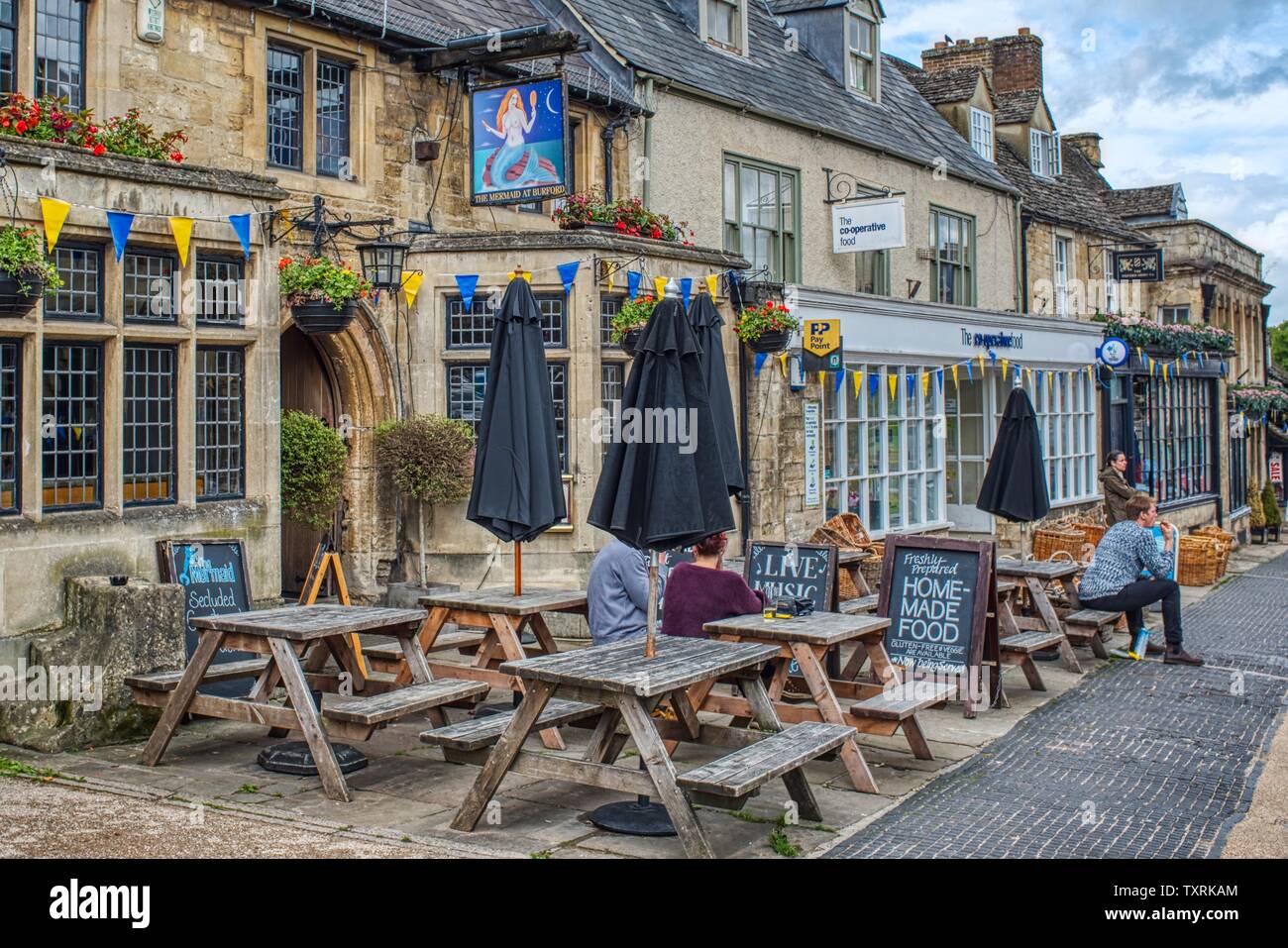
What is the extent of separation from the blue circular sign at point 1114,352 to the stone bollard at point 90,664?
63.2 ft

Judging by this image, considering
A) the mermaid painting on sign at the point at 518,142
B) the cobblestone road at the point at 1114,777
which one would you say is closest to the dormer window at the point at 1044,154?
the cobblestone road at the point at 1114,777

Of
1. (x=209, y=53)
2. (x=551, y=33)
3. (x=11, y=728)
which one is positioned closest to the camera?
(x=11, y=728)

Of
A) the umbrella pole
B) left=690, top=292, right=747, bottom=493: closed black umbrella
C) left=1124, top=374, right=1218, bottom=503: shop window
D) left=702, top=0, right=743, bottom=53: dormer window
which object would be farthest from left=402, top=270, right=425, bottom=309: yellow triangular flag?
left=1124, top=374, right=1218, bottom=503: shop window

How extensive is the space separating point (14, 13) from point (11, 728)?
5506mm

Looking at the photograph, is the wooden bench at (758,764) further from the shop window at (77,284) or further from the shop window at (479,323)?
the shop window at (479,323)

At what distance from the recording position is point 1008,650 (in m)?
10.0

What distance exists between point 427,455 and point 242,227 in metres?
3.54

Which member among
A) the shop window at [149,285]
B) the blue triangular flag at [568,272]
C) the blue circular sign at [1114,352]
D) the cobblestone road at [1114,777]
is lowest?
the cobblestone road at [1114,777]

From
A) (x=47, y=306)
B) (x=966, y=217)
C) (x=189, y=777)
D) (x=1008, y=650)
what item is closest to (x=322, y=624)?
(x=189, y=777)

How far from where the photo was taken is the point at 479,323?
1273 centimetres

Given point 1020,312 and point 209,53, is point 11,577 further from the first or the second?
point 1020,312

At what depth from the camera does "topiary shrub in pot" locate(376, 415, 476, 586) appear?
1215cm

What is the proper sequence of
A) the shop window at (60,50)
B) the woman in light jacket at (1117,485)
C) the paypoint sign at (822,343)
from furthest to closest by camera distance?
the woman in light jacket at (1117,485) < the paypoint sign at (822,343) < the shop window at (60,50)

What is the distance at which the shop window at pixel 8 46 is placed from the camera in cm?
964
